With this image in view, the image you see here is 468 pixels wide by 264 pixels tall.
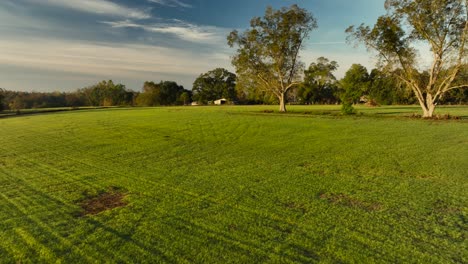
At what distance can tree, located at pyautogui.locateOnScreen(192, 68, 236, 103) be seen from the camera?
99.8 meters

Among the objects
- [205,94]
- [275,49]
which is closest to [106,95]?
[205,94]

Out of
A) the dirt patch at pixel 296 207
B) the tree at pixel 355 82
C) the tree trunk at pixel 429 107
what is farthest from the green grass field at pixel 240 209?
the tree at pixel 355 82

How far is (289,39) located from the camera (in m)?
37.3

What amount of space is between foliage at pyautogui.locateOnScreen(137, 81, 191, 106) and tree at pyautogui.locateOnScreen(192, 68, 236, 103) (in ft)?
15.5

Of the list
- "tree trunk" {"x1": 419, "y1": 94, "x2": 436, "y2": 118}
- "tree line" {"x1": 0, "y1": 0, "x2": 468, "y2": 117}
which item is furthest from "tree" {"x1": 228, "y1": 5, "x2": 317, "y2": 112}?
"tree trunk" {"x1": 419, "y1": 94, "x2": 436, "y2": 118}

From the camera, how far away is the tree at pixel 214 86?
327 ft

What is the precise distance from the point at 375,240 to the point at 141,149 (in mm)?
9683

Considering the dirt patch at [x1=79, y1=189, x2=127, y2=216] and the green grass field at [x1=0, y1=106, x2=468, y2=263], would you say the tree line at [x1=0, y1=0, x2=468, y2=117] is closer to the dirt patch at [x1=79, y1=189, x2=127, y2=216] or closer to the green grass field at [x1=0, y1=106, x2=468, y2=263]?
the green grass field at [x1=0, y1=106, x2=468, y2=263]

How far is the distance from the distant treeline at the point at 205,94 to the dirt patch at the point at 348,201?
184ft

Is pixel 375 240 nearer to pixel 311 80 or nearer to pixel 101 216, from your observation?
pixel 101 216

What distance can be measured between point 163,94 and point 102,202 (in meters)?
93.7

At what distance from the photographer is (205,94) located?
101 meters

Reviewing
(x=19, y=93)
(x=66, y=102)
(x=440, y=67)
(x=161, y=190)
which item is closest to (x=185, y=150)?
(x=161, y=190)

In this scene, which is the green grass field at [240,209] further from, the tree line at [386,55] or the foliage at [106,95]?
the foliage at [106,95]
